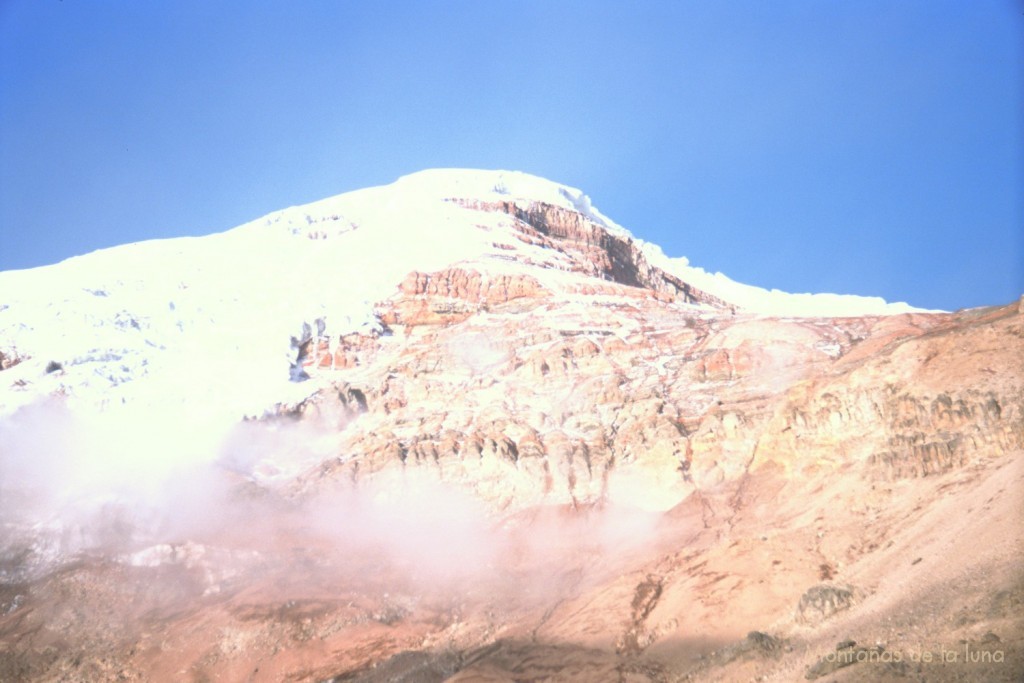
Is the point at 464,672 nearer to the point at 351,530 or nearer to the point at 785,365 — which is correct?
the point at 351,530

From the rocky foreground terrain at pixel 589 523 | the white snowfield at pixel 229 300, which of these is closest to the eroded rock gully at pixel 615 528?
the rocky foreground terrain at pixel 589 523

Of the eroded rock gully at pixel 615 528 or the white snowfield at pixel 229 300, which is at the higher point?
the white snowfield at pixel 229 300

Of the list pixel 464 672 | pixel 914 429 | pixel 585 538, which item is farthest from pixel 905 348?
pixel 464 672

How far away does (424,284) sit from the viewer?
258ft

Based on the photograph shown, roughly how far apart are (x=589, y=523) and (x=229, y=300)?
169 ft

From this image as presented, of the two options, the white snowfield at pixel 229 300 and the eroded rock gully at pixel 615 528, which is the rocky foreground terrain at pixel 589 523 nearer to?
the eroded rock gully at pixel 615 528

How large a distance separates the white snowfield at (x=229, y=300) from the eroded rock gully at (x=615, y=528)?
9.24 m

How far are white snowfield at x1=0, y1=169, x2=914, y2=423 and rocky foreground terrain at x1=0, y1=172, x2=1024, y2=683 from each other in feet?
14.8

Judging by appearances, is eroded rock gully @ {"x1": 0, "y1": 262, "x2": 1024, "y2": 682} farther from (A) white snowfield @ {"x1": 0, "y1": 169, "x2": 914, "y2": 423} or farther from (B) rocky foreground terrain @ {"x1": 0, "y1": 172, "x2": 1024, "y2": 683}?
(A) white snowfield @ {"x1": 0, "y1": 169, "x2": 914, "y2": 423}

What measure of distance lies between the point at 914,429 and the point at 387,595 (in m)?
28.4

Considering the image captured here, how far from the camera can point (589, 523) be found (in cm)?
4769

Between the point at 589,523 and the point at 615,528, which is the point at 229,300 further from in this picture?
the point at 615,528

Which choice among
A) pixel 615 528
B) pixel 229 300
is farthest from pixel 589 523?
pixel 229 300

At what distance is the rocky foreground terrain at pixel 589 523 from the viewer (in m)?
29.7
